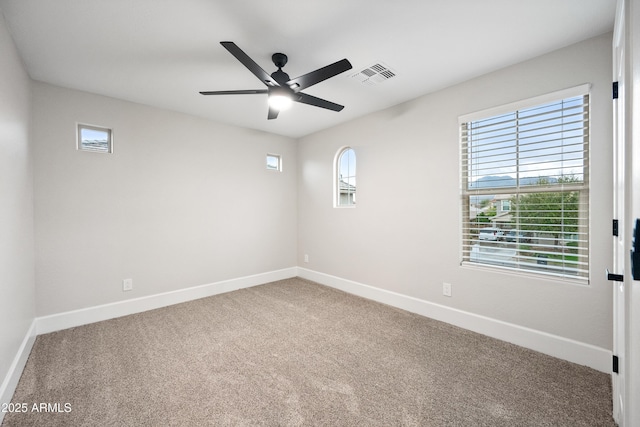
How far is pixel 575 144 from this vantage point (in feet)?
7.11

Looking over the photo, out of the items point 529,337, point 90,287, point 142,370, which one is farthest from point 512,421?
point 90,287

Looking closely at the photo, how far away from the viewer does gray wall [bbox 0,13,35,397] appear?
177 centimetres

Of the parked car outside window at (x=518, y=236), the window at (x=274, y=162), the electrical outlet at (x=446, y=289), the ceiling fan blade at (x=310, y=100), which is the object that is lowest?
the electrical outlet at (x=446, y=289)

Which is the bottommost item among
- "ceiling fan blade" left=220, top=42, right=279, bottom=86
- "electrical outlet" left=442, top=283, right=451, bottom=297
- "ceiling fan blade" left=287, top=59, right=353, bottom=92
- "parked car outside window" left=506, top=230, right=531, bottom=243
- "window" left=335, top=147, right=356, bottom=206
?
"electrical outlet" left=442, top=283, right=451, bottom=297

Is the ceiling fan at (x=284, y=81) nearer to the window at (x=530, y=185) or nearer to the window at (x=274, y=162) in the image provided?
the window at (x=530, y=185)

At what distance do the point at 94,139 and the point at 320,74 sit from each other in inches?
111

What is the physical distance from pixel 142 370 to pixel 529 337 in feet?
10.8

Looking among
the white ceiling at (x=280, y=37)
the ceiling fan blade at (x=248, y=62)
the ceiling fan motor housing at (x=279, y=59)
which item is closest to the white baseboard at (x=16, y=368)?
the white ceiling at (x=280, y=37)

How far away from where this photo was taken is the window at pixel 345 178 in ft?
13.4

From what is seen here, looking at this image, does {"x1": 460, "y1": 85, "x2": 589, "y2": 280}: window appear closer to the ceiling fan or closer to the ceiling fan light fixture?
the ceiling fan

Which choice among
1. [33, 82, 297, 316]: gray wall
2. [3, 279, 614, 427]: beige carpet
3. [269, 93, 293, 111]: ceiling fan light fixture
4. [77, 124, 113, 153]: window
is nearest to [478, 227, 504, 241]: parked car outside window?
[3, 279, 614, 427]: beige carpet

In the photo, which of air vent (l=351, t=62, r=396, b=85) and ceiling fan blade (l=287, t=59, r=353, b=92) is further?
air vent (l=351, t=62, r=396, b=85)

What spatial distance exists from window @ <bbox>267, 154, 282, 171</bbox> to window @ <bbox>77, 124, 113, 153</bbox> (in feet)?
7.12

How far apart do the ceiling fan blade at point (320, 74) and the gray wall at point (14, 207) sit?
197 cm
